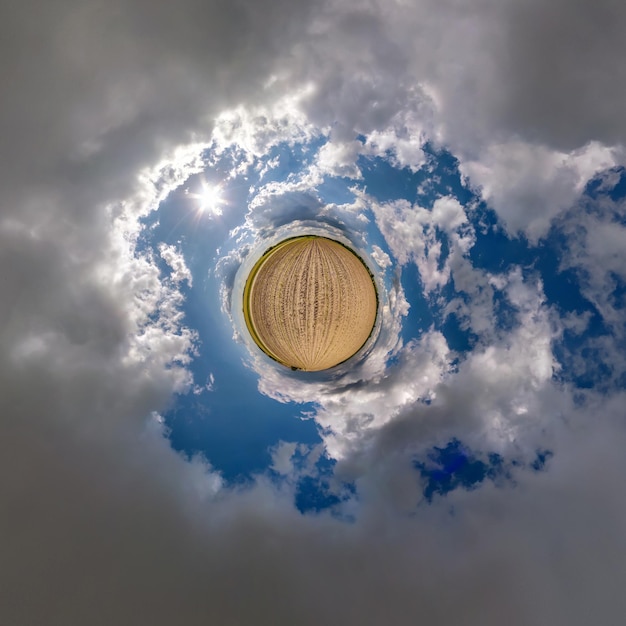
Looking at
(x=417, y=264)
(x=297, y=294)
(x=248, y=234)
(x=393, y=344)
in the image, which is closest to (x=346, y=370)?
(x=393, y=344)

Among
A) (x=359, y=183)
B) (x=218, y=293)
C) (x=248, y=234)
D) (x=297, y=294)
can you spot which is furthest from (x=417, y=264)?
(x=218, y=293)

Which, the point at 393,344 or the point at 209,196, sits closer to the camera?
the point at 209,196

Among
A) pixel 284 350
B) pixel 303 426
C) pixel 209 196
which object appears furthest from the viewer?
pixel 284 350

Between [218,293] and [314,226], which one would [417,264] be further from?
[218,293]

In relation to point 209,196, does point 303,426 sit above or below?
below

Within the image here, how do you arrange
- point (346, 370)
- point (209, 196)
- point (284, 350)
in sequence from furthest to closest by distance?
point (346, 370) → point (284, 350) → point (209, 196)

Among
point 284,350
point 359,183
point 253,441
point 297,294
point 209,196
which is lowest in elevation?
point 253,441
